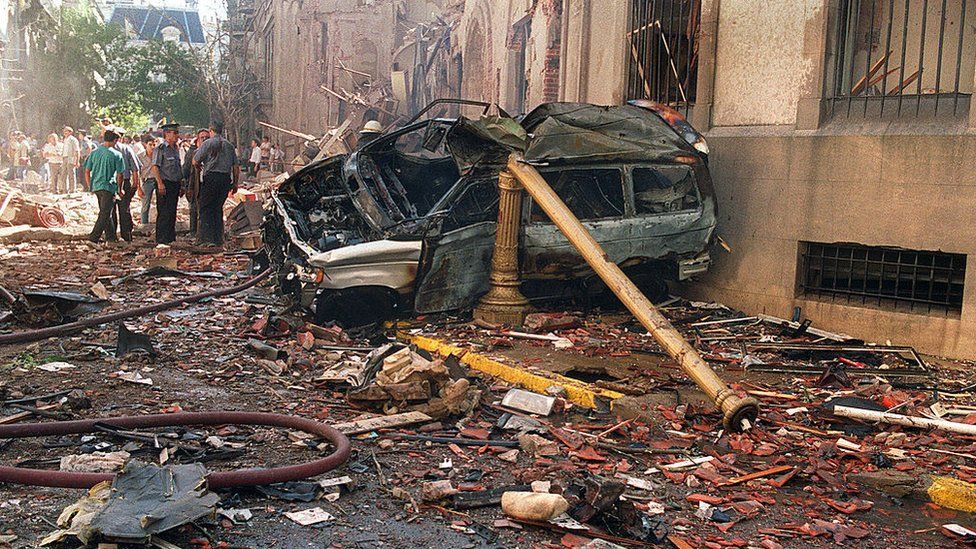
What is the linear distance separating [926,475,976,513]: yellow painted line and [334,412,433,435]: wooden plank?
10.9ft

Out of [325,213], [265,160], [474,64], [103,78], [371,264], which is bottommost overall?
[371,264]

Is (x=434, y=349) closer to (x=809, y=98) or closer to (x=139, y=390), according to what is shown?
(x=139, y=390)

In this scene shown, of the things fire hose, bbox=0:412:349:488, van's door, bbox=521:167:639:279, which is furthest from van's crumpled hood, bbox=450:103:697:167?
fire hose, bbox=0:412:349:488

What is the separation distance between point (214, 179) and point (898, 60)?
Result: 1038 cm

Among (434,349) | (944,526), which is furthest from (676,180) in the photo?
(944,526)

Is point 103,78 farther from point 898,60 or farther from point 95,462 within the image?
point 95,462

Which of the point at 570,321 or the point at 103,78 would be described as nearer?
the point at 570,321

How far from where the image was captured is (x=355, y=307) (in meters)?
9.61

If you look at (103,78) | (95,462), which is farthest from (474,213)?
(103,78)

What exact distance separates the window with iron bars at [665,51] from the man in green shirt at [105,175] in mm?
8640

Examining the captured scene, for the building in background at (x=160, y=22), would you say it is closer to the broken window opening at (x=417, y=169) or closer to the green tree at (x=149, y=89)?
the green tree at (x=149, y=89)

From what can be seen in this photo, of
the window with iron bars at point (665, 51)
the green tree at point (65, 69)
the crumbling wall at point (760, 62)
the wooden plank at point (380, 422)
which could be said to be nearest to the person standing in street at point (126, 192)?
the window with iron bars at point (665, 51)

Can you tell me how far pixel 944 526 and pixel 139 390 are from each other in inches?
225

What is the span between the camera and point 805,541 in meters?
5.00
